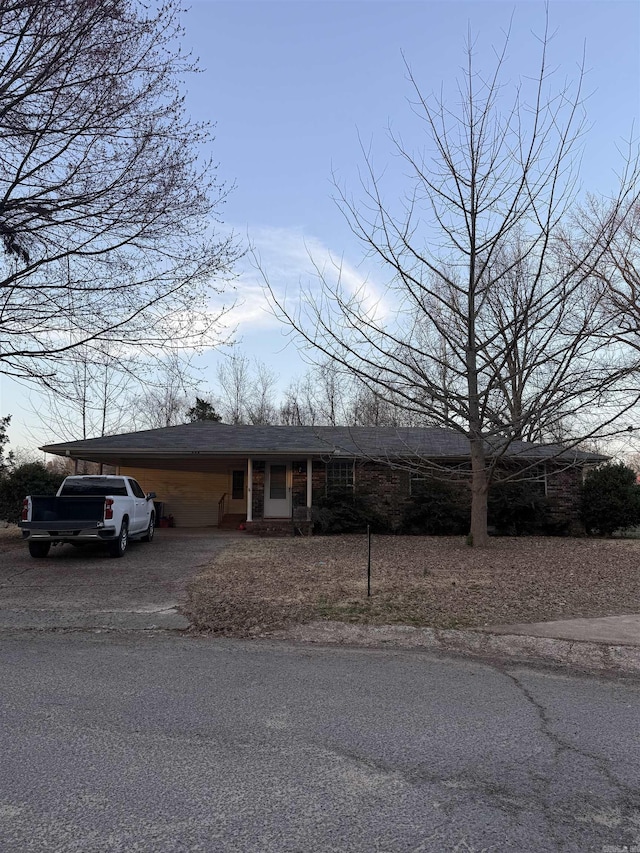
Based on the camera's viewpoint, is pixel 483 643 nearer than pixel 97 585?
Yes

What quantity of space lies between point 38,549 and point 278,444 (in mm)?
7787

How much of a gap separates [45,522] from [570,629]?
9.26m

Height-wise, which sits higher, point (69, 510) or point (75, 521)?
point (69, 510)

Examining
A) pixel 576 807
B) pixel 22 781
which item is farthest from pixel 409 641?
pixel 22 781

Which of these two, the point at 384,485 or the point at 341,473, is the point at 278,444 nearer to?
the point at 341,473

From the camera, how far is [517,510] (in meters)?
18.7

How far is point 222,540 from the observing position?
16.1m

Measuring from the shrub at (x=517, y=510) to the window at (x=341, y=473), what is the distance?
4414 mm

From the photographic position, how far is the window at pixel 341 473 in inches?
779

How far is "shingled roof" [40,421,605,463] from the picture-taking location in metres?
17.4

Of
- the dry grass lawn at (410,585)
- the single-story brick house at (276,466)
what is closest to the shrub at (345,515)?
the single-story brick house at (276,466)

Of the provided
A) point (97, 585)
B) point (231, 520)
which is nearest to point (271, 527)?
point (231, 520)

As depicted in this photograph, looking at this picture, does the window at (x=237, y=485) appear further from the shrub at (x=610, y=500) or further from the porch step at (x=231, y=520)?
the shrub at (x=610, y=500)

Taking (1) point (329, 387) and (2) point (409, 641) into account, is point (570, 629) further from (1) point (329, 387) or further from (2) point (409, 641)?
(1) point (329, 387)
